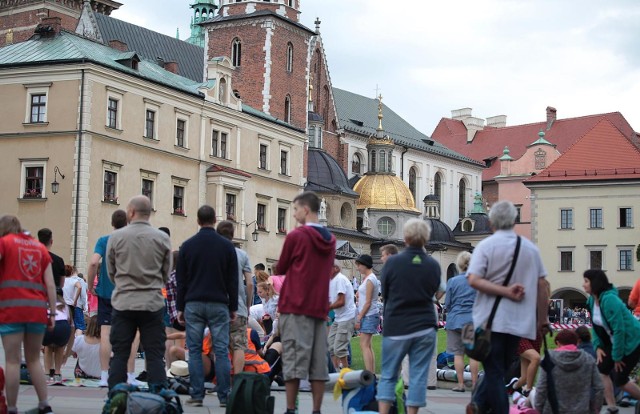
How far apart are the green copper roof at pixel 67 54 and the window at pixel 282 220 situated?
9317 mm

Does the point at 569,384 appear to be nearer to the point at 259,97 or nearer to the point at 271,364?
the point at 271,364

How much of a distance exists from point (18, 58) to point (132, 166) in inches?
246

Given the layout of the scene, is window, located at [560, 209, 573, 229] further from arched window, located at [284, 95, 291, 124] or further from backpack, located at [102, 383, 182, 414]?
backpack, located at [102, 383, 182, 414]

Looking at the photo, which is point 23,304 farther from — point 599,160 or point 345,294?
point 599,160

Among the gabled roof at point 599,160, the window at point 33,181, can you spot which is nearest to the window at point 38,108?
the window at point 33,181

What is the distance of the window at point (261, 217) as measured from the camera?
177 feet

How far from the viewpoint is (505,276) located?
940 centimetres

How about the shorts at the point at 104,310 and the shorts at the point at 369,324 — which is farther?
the shorts at the point at 369,324


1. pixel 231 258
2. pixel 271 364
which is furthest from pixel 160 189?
pixel 231 258

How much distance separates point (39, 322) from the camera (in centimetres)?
1002

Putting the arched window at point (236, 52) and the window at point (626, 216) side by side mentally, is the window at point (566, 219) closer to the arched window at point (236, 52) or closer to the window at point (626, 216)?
the window at point (626, 216)

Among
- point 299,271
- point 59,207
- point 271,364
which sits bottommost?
point 271,364

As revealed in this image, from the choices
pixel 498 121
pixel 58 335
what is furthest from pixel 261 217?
pixel 498 121

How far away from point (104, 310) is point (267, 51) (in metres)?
50.7
